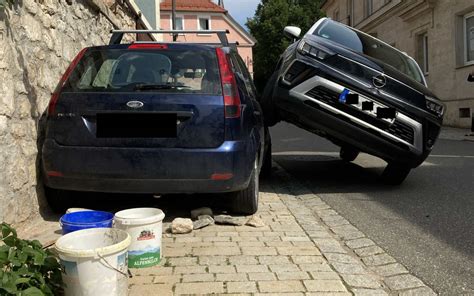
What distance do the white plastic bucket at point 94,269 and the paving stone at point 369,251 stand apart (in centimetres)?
200

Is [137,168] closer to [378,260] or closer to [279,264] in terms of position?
Answer: [279,264]

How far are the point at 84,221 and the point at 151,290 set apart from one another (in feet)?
2.62

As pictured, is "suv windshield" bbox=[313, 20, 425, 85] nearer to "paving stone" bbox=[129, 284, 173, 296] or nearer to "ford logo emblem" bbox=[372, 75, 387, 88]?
"ford logo emblem" bbox=[372, 75, 387, 88]

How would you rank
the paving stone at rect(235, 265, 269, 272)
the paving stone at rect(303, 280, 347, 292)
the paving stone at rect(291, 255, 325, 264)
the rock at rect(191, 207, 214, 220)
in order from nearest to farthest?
the paving stone at rect(303, 280, 347, 292) → the paving stone at rect(235, 265, 269, 272) → the paving stone at rect(291, 255, 325, 264) → the rock at rect(191, 207, 214, 220)

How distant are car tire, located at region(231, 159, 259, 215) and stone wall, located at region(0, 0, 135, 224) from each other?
180 cm

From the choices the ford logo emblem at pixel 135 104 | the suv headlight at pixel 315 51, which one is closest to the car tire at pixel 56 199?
the ford logo emblem at pixel 135 104

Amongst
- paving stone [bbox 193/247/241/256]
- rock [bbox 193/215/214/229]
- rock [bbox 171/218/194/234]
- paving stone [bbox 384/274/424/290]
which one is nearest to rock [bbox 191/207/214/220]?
rock [bbox 193/215/214/229]

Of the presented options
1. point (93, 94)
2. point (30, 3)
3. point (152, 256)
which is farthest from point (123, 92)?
point (152, 256)

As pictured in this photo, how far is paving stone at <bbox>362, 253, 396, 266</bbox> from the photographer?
12.8 ft

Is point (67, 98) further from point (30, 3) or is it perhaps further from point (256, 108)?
point (256, 108)

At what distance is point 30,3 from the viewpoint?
4.68 meters

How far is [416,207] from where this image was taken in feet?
18.9

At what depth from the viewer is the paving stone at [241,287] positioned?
3211mm

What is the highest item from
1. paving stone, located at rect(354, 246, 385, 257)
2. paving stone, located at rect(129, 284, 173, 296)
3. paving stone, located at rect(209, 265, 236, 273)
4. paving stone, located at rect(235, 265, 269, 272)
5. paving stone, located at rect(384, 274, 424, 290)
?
paving stone, located at rect(129, 284, 173, 296)
